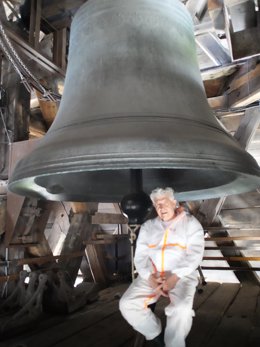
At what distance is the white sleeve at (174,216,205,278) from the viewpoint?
140cm

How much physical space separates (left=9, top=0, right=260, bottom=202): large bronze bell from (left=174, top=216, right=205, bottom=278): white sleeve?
266 mm

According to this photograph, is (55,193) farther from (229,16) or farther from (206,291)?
(206,291)

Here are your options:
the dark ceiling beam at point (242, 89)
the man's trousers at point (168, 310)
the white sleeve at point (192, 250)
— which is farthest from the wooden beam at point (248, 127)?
the man's trousers at point (168, 310)

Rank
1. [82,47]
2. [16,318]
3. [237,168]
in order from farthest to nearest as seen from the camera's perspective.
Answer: [16,318] < [82,47] < [237,168]

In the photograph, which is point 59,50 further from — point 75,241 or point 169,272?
point 169,272

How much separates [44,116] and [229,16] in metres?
1.80

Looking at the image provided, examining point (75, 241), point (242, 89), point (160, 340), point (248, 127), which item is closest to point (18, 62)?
point (75, 241)

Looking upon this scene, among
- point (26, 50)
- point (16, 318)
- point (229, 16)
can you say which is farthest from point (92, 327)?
point (229, 16)

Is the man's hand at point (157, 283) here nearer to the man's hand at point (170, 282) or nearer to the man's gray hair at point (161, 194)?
the man's hand at point (170, 282)

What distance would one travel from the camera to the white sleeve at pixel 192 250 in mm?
1397

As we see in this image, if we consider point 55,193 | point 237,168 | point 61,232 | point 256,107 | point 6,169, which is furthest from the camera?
point 61,232

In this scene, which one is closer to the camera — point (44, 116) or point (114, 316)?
point (114, 316)

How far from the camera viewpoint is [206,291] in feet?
10.9

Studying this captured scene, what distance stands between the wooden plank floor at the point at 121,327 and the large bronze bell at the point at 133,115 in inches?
30.6
